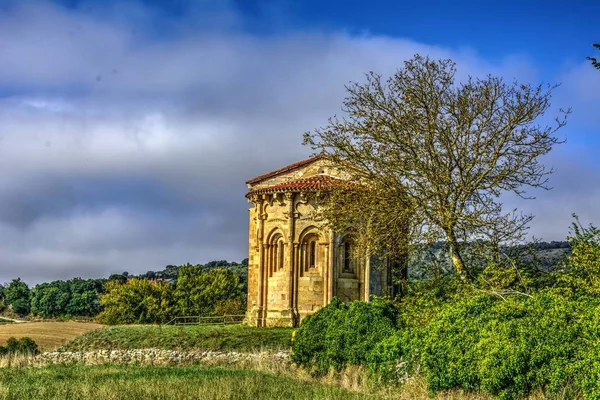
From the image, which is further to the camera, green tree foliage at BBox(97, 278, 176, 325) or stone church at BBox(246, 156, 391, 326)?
green tree foliage at BBox(97, 278, 176, 325)

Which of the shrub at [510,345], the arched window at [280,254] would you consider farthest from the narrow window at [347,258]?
the shrub at [510,345]

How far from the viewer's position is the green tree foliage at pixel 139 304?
4812 centimetres

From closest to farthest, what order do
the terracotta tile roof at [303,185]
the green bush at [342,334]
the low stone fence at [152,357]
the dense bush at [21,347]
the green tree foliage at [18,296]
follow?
1. the green bush at [342,334]
2. the low stone fence at [152,357]
3. the dense bush at [21,347]
4. the terracotta tile roof at [303,185]
5. the green tree foliage at [18,296]

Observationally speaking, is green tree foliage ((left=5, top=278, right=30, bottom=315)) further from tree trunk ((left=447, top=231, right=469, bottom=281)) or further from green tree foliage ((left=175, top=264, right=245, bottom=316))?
tree trunk ((left=447, top=231, right=469, bottom=281))

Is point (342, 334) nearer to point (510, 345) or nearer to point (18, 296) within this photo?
point (510, 345)

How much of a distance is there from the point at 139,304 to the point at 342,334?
32696 millimetres

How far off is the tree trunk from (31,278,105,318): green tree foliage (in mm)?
53334

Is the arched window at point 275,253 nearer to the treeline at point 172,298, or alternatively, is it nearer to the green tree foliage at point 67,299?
the treeline at point 172,298

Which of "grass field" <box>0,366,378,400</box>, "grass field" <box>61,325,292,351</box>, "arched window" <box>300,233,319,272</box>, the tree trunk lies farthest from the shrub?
"arched window" <box>300,233,319,272</box>

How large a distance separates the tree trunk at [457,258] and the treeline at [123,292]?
24848 mm

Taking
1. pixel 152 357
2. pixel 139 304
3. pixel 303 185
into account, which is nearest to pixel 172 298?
pixel 139 304

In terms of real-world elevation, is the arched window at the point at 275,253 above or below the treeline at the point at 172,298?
above

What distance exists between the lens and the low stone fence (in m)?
23.0

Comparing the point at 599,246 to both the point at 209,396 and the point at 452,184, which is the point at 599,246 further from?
the point at 209,396
